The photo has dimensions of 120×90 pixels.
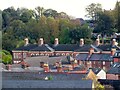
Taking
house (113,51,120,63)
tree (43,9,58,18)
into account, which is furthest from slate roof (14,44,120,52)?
tree (43,9,58,18)

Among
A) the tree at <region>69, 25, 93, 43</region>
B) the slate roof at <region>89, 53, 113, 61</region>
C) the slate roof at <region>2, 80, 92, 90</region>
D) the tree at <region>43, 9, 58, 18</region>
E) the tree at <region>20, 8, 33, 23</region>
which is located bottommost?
the slate roof at <region>2, 80, 92, 90</region>

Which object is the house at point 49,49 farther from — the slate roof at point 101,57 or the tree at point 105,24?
the tree at point 105,24

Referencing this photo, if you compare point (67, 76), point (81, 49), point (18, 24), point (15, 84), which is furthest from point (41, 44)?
point (15, 84)

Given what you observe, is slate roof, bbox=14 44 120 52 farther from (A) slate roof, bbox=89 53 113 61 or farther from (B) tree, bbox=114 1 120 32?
(B) tree, bbox=114 1 120 32

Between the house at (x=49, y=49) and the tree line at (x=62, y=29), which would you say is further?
the tree line at (x=62, y=29)

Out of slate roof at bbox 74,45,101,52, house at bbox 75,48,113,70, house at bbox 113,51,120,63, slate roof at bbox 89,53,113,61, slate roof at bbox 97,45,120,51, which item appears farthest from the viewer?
slate roof at bbox 74,45,101,52

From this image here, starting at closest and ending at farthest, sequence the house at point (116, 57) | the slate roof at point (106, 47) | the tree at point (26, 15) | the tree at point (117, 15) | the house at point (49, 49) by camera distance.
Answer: the house at point (116, 57) → the slate roof at point (106, 47) → the house at point (49, 49) → the tree at point (117, 15) → the tree at point (26, 15)

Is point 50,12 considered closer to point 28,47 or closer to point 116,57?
→ point 28,47

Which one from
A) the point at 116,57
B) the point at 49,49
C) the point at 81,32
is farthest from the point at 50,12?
the point at 116,57

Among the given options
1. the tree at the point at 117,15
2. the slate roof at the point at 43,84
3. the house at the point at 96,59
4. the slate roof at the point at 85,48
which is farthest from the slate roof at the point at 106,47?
the slate roof at the point at 43,84

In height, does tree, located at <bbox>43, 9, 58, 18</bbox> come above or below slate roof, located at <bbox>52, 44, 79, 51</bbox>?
above

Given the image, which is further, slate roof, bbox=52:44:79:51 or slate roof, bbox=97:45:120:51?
slate roof, bbox=52:44:79:51

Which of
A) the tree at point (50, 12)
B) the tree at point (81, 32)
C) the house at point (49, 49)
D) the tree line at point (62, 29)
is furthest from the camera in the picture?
the tree at point (50, 12)

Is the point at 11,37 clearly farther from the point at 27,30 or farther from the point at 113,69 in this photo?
the point at 113,69
